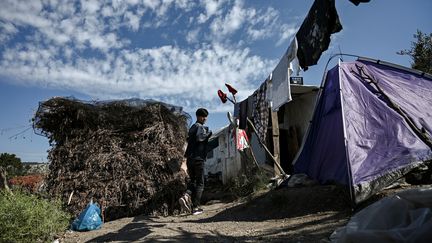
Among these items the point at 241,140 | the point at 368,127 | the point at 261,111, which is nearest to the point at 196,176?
the point at 261,111

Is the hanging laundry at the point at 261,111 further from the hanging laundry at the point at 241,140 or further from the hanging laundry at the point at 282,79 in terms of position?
the hanging laundry at the point at 241,140

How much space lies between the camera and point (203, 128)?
20.0 feet

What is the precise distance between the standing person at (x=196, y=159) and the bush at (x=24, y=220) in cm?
230

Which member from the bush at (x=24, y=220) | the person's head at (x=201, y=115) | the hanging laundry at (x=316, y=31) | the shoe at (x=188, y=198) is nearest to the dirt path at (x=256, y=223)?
the shoe at (x=188, y=198)

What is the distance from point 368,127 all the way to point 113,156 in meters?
4.75

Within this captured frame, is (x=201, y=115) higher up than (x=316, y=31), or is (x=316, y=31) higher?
(x=316, y=31)

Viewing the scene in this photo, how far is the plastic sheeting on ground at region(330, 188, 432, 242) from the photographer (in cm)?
201

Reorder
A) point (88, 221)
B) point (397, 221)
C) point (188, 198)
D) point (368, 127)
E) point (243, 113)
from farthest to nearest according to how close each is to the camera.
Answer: point (243, 113) → point (188, 198) → point (88, 221) → point (368, 127) → point (397, 221)

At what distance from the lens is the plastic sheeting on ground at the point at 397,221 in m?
2.01

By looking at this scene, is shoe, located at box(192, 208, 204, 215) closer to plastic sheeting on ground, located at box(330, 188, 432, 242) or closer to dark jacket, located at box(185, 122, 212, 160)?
dark jacket, located at box(185, 122, 212, 160)

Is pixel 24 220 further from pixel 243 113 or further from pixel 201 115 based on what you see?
pixel 243 113

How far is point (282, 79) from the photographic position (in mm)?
5832

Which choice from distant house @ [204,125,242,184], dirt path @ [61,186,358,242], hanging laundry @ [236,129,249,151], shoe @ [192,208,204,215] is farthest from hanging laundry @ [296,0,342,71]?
distant house @ [204,125,242,184]

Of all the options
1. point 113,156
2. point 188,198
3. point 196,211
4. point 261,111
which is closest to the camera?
point 188,198
